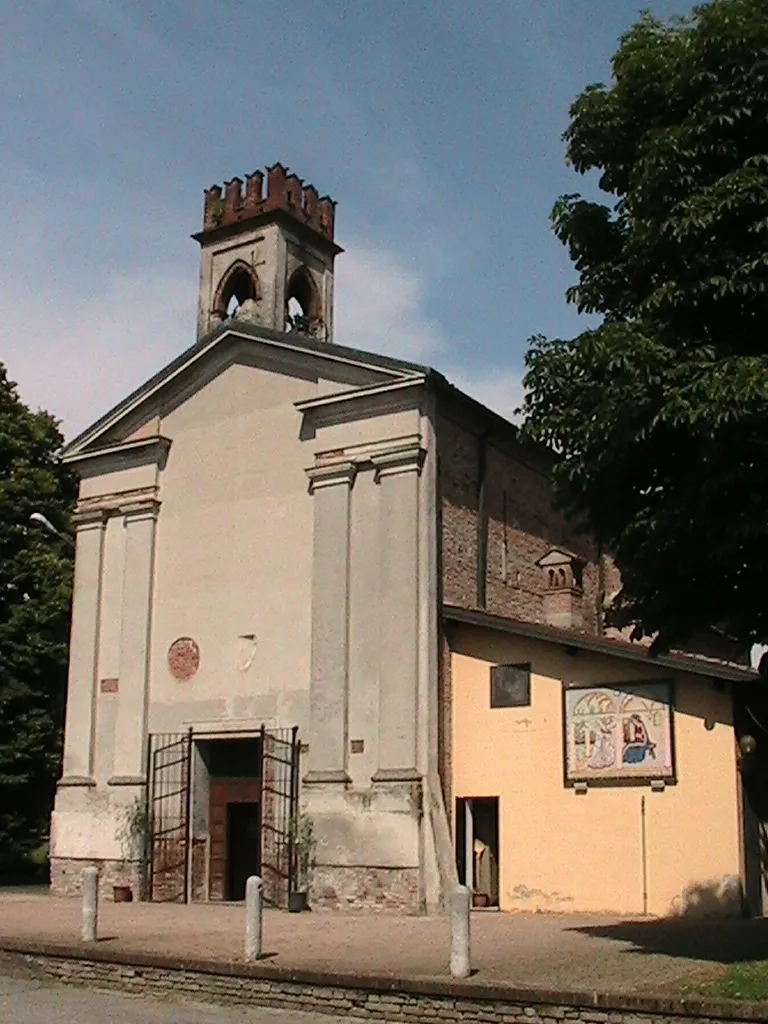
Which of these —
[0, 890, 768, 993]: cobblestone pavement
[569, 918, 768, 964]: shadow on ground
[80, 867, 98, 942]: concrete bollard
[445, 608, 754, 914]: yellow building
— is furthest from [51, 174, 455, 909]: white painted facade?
[80, 867, 98, 942]: concrete bollard

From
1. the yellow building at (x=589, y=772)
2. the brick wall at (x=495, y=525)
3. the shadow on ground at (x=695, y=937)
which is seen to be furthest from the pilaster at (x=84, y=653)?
the shadow on ground at (x=695, y=937)

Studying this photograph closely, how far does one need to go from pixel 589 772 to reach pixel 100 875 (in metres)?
10.2

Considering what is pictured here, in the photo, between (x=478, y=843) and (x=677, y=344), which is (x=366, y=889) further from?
(x=677, y=344)

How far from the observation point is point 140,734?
2528 cm

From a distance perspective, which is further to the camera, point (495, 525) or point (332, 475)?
point (495, 525)

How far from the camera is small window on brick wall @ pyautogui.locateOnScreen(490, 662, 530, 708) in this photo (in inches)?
865

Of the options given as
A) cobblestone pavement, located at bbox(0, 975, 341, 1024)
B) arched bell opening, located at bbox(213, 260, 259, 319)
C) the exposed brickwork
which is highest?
arched bell opening, located at bbox(213, 260, 259, 319)

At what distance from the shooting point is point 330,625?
23062 millimetres

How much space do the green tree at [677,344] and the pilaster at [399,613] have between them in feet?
27.9

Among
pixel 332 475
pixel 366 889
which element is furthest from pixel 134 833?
pixel 332 475

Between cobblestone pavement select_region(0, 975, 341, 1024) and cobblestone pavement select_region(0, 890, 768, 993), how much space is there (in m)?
0.73

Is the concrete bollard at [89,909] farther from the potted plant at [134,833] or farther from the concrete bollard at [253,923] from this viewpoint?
the potted plant at [134,833]

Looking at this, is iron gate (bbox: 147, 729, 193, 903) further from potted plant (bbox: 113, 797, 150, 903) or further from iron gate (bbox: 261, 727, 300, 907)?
iron gate (bbox: 261, 727, 300, 907)

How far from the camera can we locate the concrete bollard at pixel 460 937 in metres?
12.2
